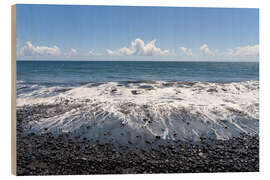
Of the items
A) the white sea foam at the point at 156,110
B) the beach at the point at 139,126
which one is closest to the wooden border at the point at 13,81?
the beach at the point at 139,126

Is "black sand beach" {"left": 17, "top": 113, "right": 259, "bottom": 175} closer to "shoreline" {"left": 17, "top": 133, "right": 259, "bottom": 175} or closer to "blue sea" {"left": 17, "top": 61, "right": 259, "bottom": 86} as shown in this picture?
"shoreline" {"left": 17, "top": 133, "right": 259, "bottom": 175}

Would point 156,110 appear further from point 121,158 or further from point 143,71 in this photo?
point 121,158

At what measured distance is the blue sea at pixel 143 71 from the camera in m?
5.12

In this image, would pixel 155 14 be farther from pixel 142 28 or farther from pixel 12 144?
pixel 12 144

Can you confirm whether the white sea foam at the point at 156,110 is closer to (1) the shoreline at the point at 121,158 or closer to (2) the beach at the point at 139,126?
(2) the beach at the point at 139,126

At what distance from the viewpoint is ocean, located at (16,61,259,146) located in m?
4.85

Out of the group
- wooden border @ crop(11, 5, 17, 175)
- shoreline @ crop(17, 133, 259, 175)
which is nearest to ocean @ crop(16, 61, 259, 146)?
wooden border @ crop(11, 5, 17, 175)

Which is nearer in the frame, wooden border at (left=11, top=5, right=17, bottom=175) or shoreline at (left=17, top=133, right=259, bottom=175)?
shoreline at (left=17, top=133, right=259, bottom=175)

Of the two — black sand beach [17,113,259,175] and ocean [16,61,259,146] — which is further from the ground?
ocean [16,61,259,146]

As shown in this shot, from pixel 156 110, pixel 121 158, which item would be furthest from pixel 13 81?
pixel 156 110
